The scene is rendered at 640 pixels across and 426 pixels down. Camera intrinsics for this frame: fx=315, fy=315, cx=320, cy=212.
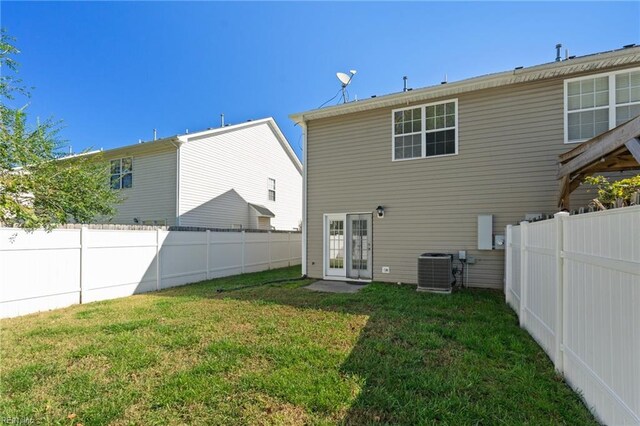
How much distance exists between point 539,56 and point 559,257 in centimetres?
779

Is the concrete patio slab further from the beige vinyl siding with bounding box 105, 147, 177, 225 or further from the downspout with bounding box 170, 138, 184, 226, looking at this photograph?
the beige vinyl siding with bounding box 105, 147, 177, 225

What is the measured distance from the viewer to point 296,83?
13.9m

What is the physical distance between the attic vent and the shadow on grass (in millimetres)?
1398

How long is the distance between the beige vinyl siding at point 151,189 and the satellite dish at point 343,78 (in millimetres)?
6929

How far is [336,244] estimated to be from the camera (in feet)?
32.5

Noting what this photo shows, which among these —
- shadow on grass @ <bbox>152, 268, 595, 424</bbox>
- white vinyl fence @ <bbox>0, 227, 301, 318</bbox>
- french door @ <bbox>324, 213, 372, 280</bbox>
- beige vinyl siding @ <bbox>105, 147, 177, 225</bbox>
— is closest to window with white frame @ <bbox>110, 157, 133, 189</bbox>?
beige vinyl siding @ <bbox>105, 147, 177, 225</bbox>

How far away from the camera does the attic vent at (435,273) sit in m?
7.48

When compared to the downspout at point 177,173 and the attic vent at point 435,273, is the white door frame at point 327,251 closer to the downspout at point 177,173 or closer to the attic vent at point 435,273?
the attic vent at point 435,273

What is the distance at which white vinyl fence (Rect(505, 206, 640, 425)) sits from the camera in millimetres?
1964

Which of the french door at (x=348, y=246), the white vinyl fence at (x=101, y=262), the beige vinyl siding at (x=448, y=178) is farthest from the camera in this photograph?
the french door at (x=348, y=246)

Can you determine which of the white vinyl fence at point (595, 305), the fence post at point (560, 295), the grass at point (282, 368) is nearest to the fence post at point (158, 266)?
the grass at point (282, 368)

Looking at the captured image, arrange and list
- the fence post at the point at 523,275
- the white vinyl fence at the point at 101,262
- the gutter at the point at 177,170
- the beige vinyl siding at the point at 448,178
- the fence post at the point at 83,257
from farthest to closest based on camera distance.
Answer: the gutter at the point at 177,170, the beige vinyl siding at the point at 448,178, the fence post at the point at 83,257, the white vinyl fence at the point at 101,262, the fence post at the point at 523,275

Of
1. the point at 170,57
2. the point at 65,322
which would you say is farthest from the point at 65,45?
the point at 65,322

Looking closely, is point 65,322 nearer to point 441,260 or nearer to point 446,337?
point 446,337
